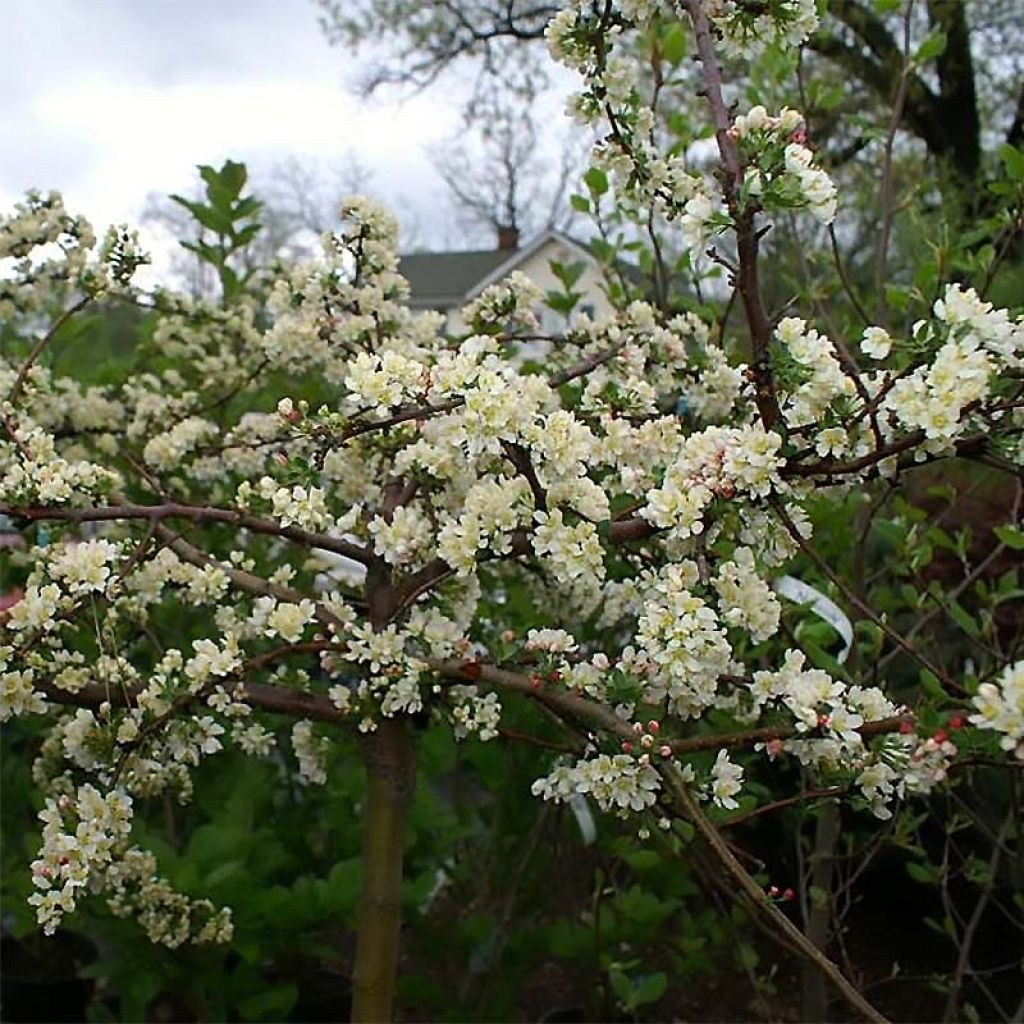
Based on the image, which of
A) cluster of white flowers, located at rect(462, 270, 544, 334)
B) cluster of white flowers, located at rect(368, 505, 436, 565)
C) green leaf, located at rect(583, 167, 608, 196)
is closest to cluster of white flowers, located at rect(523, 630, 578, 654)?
cluster of white flowers, located at rect(368, 505, 436, 565)

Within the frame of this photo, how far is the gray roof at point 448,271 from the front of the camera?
91.9ft

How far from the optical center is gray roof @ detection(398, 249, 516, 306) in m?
28.0

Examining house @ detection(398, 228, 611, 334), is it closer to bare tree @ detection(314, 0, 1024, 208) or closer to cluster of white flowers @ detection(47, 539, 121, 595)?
bare tree @ detection(314, 0, 1024, 208)

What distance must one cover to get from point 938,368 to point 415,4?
43.3ft

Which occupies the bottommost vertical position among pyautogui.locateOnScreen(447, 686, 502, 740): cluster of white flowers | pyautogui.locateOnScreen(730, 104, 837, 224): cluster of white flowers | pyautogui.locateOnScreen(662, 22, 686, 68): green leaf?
pyautogui.locateOnScreen(447, 686, 502, 740): cluster of white flowers

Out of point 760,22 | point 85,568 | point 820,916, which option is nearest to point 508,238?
point 820,916

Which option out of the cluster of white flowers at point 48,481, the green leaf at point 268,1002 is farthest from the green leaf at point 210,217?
the green leaf at point 268,1002

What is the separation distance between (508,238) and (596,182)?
24.4 metres

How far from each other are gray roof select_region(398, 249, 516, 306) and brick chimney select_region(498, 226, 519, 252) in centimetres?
16

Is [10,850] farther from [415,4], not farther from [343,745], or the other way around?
[415,4]

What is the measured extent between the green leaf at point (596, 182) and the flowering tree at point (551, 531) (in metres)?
0.26

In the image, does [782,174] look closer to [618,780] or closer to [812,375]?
[812,375]

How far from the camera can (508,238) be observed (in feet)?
86.6

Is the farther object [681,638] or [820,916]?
[820,916]
